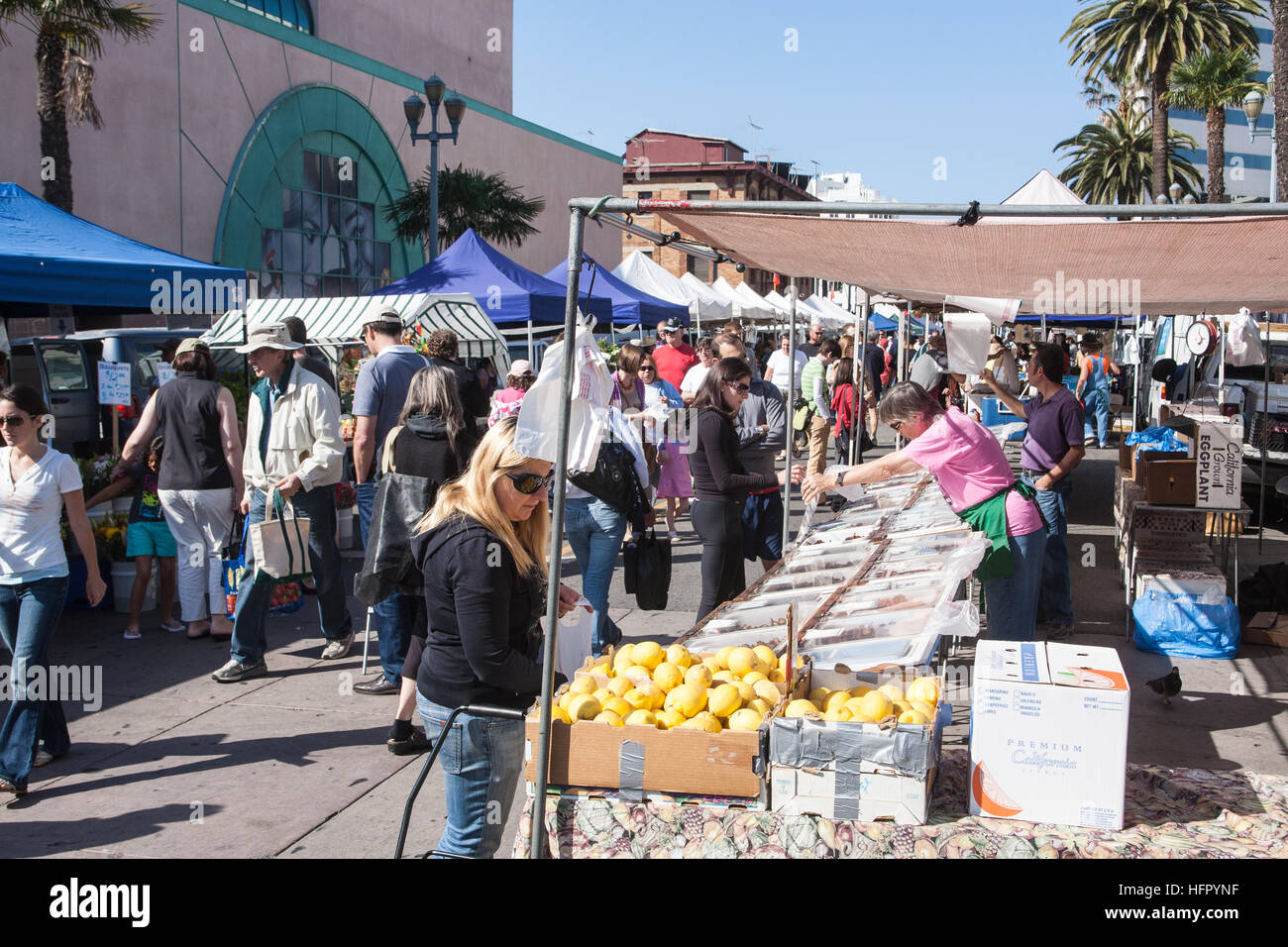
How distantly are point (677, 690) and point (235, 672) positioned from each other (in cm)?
388

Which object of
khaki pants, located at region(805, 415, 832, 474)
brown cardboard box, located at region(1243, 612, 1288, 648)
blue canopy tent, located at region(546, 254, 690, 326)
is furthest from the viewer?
blue canopy tent, located at region(546, 254, 690, 326)

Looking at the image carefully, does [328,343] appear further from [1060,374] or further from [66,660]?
[1060,374]

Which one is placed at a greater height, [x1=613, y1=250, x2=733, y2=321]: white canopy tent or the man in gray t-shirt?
[x1=613, y1=250, x2=733, y2=321]: white canopy tent

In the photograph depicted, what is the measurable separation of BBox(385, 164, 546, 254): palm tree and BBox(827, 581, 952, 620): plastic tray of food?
20.1m

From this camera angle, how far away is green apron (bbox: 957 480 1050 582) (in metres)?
5.38

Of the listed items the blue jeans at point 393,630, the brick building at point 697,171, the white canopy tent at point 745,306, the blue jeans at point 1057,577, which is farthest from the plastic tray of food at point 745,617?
the brick building at point 697,171

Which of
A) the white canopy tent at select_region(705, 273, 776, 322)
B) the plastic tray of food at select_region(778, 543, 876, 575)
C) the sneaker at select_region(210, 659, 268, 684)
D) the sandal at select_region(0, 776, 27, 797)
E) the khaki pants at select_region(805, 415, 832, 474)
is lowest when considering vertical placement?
the sandal at select_region(0, 776, 27, 797)

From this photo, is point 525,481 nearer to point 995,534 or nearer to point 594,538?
point 594,538

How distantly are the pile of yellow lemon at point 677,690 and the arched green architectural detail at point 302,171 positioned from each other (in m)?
17.6

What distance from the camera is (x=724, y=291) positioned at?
25984 mm

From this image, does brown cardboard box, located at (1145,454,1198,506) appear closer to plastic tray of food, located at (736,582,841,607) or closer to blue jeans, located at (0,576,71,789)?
plastic tray of food, located at (736,582,841,607)

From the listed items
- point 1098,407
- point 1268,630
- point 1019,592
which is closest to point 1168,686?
point 1019,592

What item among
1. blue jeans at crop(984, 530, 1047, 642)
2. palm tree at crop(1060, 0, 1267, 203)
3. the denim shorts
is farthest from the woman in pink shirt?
palm tree at crop(1060, 0, 1267, 203)
